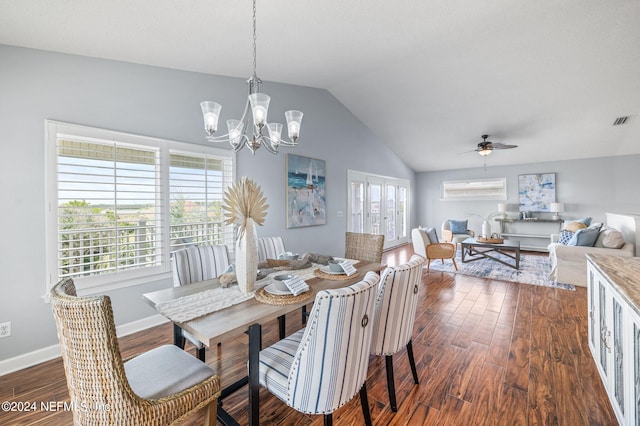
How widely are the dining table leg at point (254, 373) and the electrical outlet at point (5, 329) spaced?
7.10 ft

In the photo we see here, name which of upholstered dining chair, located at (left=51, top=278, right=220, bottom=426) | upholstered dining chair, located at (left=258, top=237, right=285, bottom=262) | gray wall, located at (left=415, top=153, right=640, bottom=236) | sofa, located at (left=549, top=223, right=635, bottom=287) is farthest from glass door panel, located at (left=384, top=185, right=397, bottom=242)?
upholstered dining chair, located at (left=51, top=278, right=220, bottom=426)

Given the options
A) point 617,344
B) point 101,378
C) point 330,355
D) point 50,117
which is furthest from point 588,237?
point 50,117

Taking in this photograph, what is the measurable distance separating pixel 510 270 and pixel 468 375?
12.1 ft

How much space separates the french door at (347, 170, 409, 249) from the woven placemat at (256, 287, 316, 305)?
4.03 metres

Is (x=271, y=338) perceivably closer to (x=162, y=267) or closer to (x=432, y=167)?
(x=162, y=267)

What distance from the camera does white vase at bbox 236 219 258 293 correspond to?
1601mm

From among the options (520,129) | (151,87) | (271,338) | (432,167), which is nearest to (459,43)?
(520,129)

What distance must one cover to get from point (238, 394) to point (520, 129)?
21.3ft

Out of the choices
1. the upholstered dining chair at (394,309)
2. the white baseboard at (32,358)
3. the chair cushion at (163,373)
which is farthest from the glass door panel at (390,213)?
the chair cushion at (163,373)

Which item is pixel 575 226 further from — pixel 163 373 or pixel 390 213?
pixel 163 373

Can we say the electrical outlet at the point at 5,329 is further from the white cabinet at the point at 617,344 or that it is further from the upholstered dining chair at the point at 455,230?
the upholstered dining chair at the point at 455,230

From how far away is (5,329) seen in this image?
6.63 feet

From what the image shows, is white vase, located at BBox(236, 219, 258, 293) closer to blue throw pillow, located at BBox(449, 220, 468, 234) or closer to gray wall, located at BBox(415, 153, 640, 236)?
blue throw pillow, located at BBox(449, 220, 468, 234)

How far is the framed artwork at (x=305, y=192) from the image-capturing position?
4.18 m
